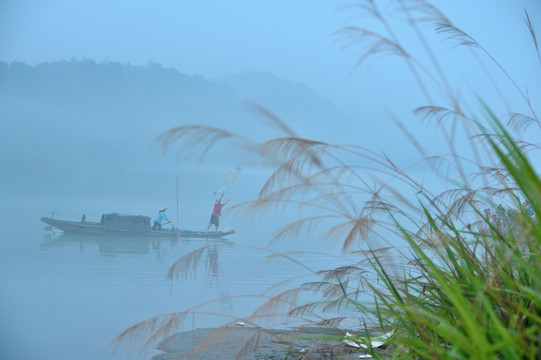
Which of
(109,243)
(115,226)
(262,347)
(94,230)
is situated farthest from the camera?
(109,243)

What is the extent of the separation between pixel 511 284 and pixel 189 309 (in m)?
0.99

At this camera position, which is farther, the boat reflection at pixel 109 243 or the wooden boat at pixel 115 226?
the boat reflection at pixel 109 243

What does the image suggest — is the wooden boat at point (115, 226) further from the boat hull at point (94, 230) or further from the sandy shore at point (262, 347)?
the sandy shore at point (262, 347)

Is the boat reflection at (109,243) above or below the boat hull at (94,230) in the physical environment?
below

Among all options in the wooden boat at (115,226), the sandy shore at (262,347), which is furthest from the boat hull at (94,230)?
the sandy shore at (262,347)

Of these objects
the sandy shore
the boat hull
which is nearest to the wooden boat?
the boat hull

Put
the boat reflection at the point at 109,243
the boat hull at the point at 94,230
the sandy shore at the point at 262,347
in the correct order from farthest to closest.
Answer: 1. the boat reflection at the point at 109,243
2. the boat hull at the point at 94,230
3. the sandy shore at the point at 262,347

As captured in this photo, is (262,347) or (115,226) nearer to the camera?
(262,347)

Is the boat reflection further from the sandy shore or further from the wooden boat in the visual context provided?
the sandy shore

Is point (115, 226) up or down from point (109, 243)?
up

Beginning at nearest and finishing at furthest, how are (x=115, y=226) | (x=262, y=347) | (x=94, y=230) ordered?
(x=262, y=347)
(x=115, y=226)
(x=94, y=230)


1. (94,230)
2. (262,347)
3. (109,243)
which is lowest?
(109,243)

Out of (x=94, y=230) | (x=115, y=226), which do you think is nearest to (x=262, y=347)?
(x=115, y=226)

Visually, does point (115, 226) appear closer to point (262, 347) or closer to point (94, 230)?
point (94, 230)
